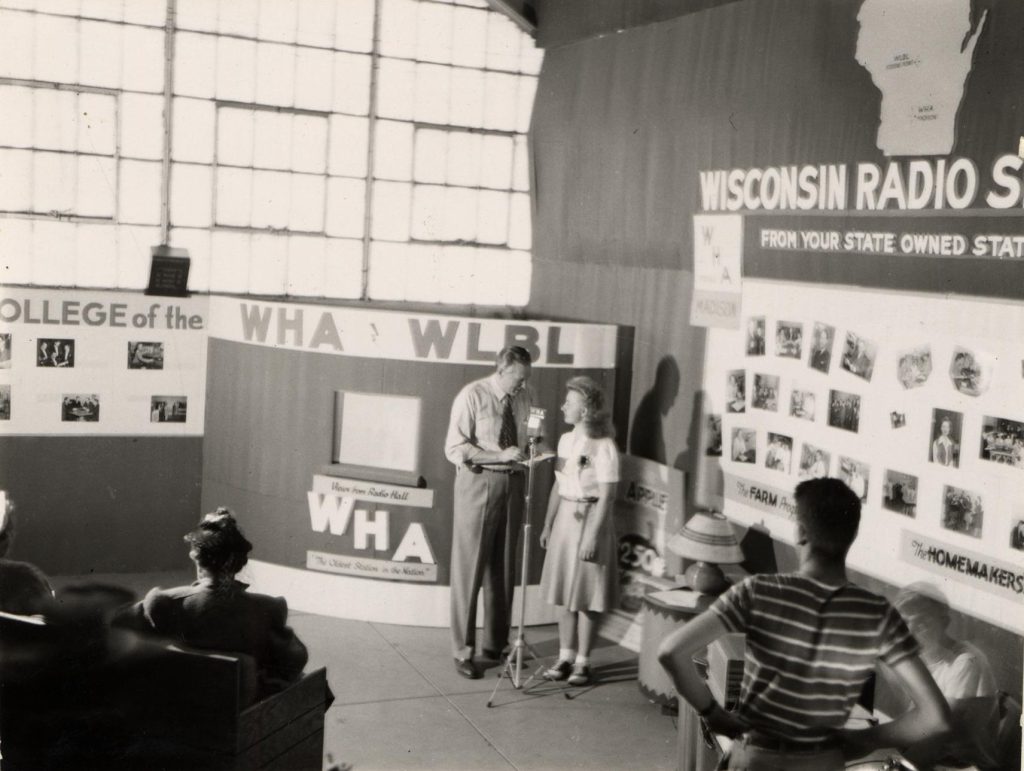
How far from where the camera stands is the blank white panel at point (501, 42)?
1011 cm

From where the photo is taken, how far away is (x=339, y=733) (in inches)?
223

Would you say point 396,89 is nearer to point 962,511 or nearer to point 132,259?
point 132,259

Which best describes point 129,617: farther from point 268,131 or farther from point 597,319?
point 268,131

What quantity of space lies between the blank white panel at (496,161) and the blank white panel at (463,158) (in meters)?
0.05

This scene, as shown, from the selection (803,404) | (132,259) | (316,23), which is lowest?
(803,404)

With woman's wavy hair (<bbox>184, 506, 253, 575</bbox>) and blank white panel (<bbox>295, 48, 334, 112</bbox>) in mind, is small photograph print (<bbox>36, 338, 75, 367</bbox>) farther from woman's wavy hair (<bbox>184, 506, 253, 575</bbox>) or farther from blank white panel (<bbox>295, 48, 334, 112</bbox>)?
woman's wavy hair (<bbox>184, 506, 253, 575</bbox>)

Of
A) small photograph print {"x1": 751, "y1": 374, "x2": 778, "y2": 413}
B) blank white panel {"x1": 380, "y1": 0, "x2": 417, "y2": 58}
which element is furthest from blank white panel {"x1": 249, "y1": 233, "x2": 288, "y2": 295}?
small photograph print {"x1": 751, "y1": 374, "x2": 778, "y2": 413}

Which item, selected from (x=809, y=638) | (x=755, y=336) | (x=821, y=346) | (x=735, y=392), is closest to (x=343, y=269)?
(x=735, y=392)

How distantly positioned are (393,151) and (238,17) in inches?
67.9

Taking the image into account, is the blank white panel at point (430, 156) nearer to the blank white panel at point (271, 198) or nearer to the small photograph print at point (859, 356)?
the blank white panel at point (271, 198)

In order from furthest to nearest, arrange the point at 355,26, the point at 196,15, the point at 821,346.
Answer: the point at 355,26
the point at 196,15
the point at 821,346

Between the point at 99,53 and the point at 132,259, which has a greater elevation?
the point at 99,53

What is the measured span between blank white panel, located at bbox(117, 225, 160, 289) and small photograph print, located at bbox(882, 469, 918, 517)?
19.8ft

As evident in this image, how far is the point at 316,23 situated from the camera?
31.6ft
